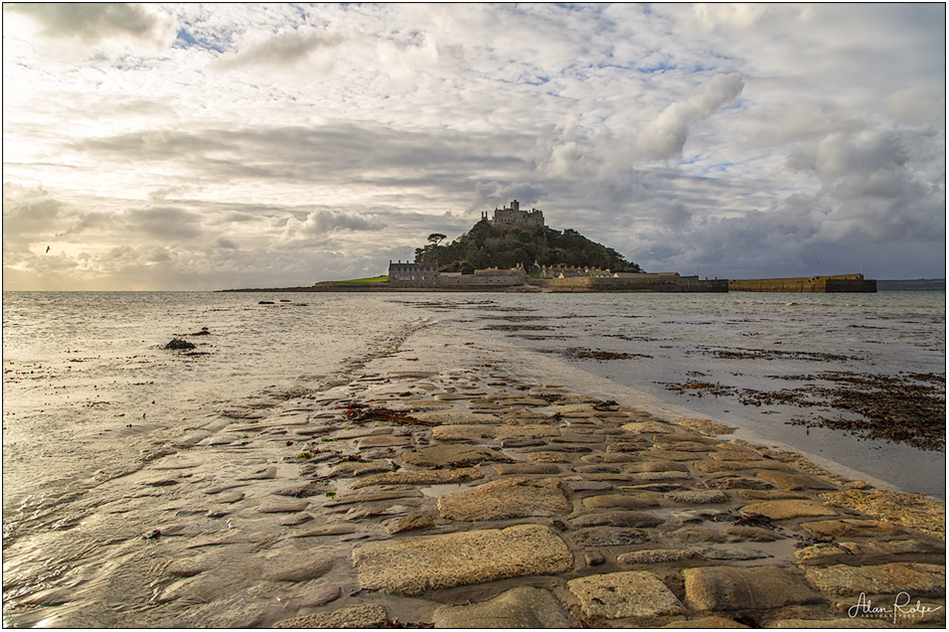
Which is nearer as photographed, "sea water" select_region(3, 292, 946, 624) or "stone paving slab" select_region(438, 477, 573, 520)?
"stone paving slab" select_region(438, 477, 573, 520)

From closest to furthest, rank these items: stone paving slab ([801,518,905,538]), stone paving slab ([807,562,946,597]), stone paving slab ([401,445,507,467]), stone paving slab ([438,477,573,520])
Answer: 1. stone paving slab ([807,562,946,597])
2. stone paving slab ([801,518,905,538])
3. stone paving slab ([438,477,573,520])
4. stone paving slab ([401,445,507,467])

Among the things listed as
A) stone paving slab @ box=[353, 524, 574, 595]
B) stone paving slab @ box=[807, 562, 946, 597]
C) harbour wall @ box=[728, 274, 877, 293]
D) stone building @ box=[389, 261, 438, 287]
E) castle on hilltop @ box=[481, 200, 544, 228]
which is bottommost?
stone paving slab @ box=[807, 562, 946, 597]

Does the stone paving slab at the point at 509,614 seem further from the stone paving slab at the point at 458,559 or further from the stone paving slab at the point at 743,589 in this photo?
the stone paving slab at the point at 743,589

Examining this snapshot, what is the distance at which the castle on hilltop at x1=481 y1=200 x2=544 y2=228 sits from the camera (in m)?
183

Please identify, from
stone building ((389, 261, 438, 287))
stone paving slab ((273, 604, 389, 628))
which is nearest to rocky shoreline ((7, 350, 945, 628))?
stone paving slab ((273, 604, 389, 628))

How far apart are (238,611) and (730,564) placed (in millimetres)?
3314

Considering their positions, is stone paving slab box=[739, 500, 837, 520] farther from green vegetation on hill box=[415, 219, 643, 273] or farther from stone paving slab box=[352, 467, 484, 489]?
green vegetation on hill box=[415, 219, 643, 273]

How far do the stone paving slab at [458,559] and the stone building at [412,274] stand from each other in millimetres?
151101

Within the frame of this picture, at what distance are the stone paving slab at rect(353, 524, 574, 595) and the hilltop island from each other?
5333 inches

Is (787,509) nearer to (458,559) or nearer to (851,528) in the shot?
(851,528)

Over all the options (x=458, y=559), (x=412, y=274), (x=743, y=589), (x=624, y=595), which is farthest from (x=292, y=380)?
(x=412, y=274)

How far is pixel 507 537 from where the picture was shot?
3979 mm

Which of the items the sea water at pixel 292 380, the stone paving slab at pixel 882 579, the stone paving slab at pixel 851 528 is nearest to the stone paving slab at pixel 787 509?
the stone paving slab at pixel 851 528

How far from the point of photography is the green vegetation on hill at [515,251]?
16375 cm
